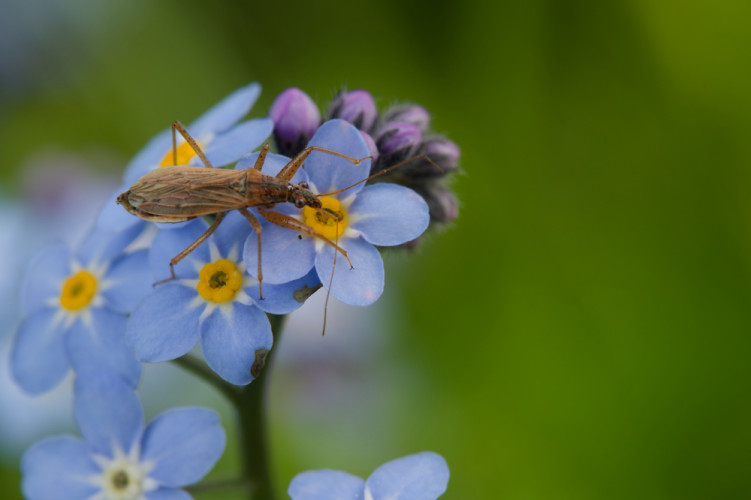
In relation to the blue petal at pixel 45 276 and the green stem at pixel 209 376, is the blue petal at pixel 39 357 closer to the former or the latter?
the blue petal at pixel 45 276

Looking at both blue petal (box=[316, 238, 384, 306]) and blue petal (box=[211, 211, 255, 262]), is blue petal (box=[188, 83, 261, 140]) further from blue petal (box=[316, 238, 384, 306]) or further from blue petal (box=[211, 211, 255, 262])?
blue petal (box=[316, 238, 384, 306])

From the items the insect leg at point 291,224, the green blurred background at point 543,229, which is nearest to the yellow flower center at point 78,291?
the insect leg at point 291,224

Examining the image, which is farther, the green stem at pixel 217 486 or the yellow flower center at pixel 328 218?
the green stem at pixel 217 486

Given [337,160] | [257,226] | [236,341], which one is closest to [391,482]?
[236,341]

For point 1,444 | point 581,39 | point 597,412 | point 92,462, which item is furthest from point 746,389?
point 1,444

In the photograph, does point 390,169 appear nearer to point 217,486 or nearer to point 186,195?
point 186,195

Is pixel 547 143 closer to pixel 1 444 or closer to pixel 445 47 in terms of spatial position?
pixel 445 47
